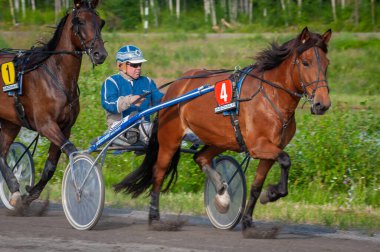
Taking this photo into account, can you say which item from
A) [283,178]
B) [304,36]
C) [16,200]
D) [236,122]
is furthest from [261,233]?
[16,200]

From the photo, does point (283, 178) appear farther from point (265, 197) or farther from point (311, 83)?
point (311, 83)

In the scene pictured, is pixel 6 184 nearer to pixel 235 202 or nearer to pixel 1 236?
pixel 1 236

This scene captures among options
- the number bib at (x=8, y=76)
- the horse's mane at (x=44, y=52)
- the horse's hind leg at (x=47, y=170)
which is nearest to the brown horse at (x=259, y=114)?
→ the horse's hind leg at (x=47, y=170)

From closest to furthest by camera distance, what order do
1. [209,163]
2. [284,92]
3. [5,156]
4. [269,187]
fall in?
[269,187] → [284,92] → [209,163] → [5,156]

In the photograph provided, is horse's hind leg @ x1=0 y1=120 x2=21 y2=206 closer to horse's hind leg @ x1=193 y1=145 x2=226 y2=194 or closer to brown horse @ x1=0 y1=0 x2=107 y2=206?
brown horse @ x1=0 y1=0 x2=107 y2=206

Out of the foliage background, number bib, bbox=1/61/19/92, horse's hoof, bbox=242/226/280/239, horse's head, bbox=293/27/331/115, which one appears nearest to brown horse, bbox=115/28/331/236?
horse's head, bbox=293/27/331/115

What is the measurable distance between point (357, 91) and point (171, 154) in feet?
51.8

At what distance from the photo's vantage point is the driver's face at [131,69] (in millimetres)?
8492

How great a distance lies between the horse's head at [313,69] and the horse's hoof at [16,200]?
3.15m

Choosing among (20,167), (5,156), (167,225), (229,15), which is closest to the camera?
(167,225)

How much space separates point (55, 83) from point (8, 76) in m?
0.62

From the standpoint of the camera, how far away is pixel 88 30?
27.8 feet

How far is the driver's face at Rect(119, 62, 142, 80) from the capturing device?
849 cm

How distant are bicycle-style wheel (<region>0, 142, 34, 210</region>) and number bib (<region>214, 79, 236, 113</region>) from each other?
2.79m
